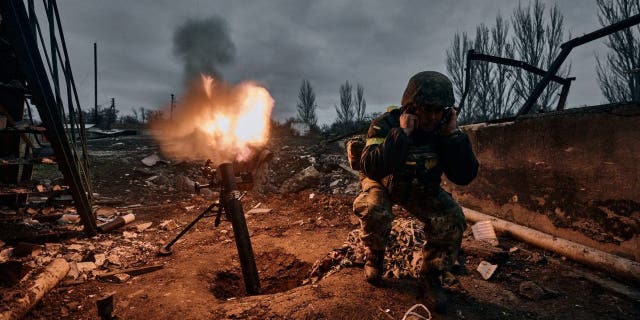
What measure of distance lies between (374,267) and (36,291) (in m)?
3.03

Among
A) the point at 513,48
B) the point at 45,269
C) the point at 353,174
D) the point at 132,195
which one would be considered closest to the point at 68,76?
the point at 45,269

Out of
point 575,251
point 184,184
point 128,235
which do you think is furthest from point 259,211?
point 575,251

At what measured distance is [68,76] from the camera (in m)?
4.61

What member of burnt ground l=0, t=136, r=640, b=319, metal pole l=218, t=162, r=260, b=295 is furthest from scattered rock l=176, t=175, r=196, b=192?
metal pole l=218, t=162, r=260, b=295

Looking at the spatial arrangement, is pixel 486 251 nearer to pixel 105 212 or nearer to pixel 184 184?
pixel 105 212

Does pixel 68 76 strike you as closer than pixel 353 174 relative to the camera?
Yes

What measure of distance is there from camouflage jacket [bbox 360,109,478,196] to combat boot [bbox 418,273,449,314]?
0.75 m

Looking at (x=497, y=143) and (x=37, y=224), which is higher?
(x=497, y=143)

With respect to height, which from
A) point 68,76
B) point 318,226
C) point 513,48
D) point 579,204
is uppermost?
point 513,48

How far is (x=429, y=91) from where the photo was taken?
2.34 meters

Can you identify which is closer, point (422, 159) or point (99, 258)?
point (422, 159)

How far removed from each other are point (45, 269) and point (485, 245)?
4821 millimetres

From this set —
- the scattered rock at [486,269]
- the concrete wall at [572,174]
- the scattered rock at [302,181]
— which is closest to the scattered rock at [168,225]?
the scattered rock at [302,181]

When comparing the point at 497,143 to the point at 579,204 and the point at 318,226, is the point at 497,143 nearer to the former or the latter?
the point at 579,204
